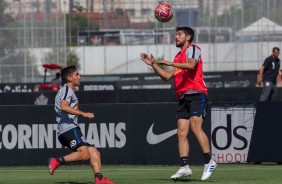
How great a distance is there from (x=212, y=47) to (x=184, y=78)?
108 ft

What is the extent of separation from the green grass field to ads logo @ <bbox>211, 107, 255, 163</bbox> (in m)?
0.38

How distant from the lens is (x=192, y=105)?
1433 centimetres

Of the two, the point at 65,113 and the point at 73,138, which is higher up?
the point at 65,113

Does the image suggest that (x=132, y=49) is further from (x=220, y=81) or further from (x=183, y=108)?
(x=183, y=108)

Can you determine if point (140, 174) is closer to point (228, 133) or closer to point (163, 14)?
point (163, 14)

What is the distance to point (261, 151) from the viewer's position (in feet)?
59.8

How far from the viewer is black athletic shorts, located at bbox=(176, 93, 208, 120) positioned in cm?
1431

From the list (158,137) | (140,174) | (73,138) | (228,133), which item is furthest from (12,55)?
(73,138)

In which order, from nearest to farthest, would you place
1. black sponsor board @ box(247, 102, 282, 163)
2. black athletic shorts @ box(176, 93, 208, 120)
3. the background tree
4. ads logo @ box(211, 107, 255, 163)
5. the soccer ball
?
black athletic shorts @ box(176, 93, 208, 120), the soccer ball, black sponsor board @ box(247, 102, 282, 163), ads logo @ box(211, 107, 255, 163), the background tree

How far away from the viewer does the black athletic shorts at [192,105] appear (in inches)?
564

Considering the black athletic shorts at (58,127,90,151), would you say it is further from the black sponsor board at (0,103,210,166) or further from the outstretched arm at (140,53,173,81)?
the black sponsor board at (0,103,210,166)

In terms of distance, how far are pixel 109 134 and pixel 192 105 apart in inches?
183

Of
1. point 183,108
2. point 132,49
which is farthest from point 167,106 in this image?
point 132,49

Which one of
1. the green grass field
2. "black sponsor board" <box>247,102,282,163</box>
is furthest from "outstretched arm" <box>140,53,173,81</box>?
"black sponsor board" <box>247,102,282,163</box>
